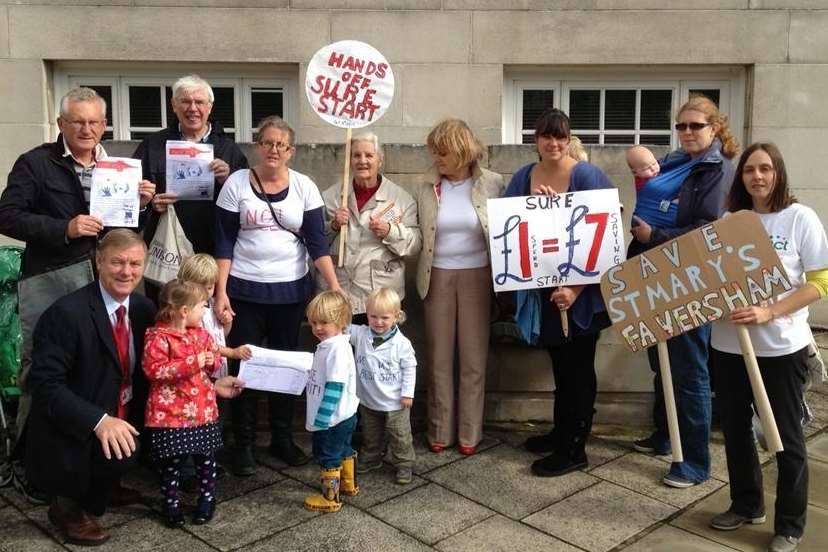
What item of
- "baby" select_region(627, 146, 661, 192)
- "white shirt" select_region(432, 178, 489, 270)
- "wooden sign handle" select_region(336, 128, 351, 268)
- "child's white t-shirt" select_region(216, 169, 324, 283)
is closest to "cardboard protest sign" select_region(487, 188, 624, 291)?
"white shirt" select_region(432, 178, 489, 270)

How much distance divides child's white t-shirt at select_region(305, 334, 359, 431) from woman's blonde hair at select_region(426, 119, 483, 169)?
1.18m

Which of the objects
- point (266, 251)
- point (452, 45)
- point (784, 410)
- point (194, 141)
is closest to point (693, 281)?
point (784, 410)

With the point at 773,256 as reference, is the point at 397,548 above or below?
below

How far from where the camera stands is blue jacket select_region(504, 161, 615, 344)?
4.41 metres

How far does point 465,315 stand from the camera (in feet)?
15.6

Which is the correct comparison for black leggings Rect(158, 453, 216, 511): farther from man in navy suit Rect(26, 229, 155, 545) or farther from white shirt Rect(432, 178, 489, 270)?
white shirt Rect(432, 178, 489, 270)

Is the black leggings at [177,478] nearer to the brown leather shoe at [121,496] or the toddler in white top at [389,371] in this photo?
the brown leather shoe at [121,496]

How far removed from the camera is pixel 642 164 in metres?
4.76

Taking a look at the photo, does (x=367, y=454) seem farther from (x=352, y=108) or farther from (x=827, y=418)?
(x=827, y=418)

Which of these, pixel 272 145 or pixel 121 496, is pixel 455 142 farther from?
pixel 121 496

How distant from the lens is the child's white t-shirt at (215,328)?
162 inches

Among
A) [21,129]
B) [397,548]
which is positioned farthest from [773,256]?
[21,129]

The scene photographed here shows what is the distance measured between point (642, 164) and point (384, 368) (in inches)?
74.6

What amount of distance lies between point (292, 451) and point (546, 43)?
4973mm
